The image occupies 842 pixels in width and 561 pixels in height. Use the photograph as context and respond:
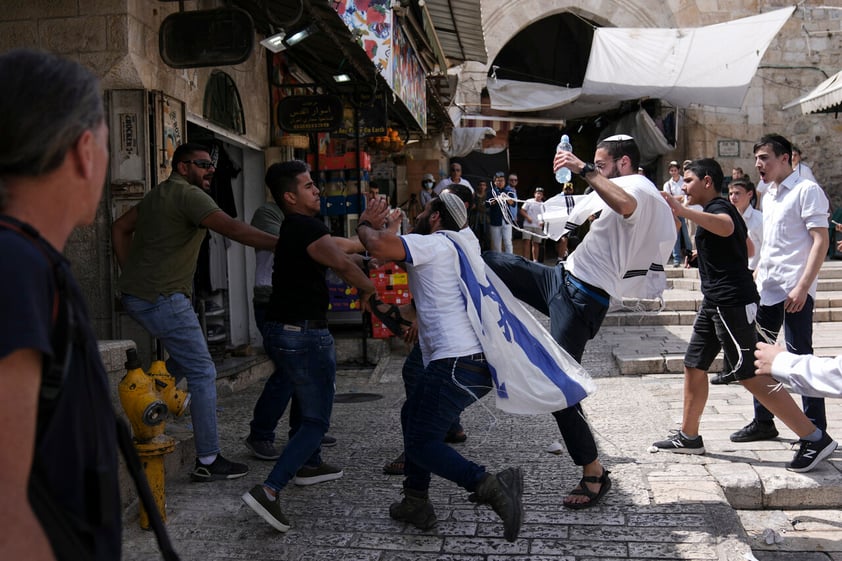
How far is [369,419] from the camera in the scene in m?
6.81

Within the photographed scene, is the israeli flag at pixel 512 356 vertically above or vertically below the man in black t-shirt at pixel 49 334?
below

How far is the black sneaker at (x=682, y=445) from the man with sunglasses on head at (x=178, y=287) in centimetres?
282

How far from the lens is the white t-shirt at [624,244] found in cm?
454

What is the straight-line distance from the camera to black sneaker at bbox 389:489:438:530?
13.4 ft

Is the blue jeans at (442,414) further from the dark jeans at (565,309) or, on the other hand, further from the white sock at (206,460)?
the white sock at (206,460)

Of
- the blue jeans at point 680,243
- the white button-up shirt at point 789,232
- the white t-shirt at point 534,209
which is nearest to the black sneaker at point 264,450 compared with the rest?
the white t-shirt at point 534,209

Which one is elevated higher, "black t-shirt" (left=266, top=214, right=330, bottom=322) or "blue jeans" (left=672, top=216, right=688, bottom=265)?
"black t-shirt" (left=266, top=214, right=330, bottom=322)

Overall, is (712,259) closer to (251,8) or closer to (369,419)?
(369,419)

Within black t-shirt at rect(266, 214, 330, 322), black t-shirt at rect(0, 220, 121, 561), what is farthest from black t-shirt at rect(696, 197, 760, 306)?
black t-shirt at rect(0, 220, 121, 561)

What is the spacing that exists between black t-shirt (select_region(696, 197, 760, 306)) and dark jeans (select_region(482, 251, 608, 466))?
3.40ft

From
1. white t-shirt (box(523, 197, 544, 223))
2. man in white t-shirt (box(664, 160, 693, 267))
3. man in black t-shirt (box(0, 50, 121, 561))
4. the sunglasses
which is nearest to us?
man in black t-shirt (box(0, 50, 121, 561))

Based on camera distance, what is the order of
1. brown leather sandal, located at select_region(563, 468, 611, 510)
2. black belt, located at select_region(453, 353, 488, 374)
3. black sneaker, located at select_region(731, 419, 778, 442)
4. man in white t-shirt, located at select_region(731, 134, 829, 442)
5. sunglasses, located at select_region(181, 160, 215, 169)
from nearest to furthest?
black belt, located at select_region(453, 353, 488, 374), brown leather sandal, located at select_region(563, 468, 611, 510), sunglasses, located at select_region(181, 160, 215, 169), man in white t-shirt, located at select_region(731, 134, 829, 442), black sneaker, located at select_region(731, 419, 778, 442)

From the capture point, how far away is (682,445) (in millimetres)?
5406

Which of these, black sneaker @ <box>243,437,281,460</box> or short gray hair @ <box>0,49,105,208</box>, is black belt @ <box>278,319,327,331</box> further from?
short gray hair @ <box>0,49,105,208</box>
